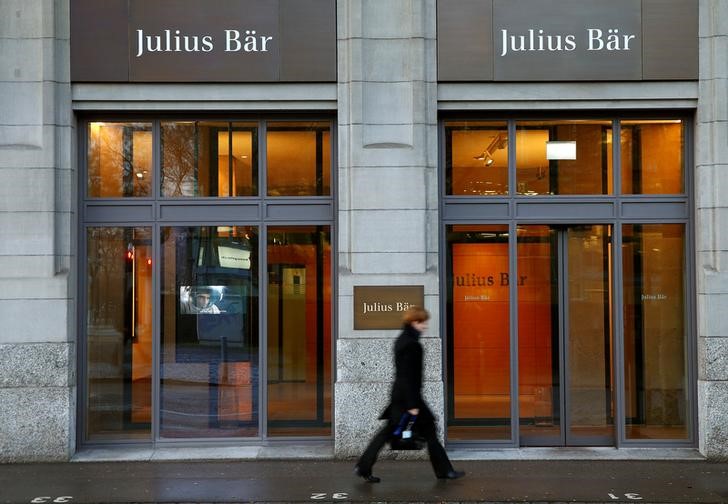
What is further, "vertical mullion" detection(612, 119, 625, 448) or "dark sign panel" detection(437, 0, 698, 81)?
"vertical mullion" detection(612, 119, 625, 448)

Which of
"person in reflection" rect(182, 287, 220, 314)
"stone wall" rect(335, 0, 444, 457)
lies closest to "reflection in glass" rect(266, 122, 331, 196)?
"stone wall" rect(335, 0, 444, 457)

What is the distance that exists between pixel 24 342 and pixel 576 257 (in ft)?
24.8

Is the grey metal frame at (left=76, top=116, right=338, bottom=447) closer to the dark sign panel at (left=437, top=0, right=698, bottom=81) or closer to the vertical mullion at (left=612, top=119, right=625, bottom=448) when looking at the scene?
the dark sign panel at (left=437, top=0, right=698, bottom=81)

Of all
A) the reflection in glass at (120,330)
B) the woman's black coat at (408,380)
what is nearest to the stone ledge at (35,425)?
the reflection in glass at (120,330)

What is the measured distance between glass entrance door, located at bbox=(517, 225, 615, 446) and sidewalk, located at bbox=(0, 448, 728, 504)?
459 millimetres

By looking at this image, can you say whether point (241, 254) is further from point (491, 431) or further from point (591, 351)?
point (591, 351)

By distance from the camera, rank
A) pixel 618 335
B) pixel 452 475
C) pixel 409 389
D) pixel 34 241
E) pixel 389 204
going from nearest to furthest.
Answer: pixel 409 389, pixel 452 475, pixel 34 241, pixel 389 204, pixel 618 335

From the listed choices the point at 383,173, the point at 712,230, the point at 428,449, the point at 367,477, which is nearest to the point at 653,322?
the point at 712,230

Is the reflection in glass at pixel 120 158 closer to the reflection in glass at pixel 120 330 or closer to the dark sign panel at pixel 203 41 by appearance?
the reflection in glass at pixel 120 330

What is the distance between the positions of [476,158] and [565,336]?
278cm

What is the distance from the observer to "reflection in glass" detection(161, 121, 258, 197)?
1084 cm

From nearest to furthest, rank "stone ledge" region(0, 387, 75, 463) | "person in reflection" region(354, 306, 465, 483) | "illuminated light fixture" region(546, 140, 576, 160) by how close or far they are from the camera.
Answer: "person in reflection" region(354, 306, 465, 483) → "stone ledge" region(0, 387, 75, 463) → "illuminated light fixture" region(546, 140, 576, 160)

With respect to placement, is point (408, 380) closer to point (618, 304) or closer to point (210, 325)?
point (210, 325)

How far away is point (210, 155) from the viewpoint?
10852mm
